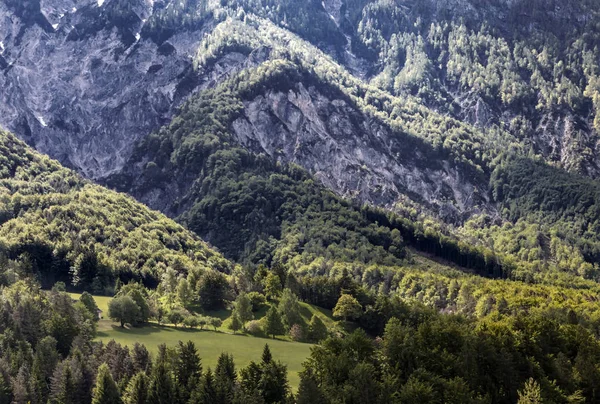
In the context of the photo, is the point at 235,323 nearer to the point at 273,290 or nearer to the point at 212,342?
the point at 212,342

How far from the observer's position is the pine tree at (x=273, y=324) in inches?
6683

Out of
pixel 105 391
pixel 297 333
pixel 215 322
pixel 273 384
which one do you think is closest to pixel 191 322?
pixel 215 322

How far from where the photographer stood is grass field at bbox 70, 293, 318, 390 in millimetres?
139250

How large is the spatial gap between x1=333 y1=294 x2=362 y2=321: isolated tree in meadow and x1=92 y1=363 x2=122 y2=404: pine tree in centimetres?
8888

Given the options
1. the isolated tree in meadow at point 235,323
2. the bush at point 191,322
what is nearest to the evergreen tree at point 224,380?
the isolated tree in meadow at point 235,323

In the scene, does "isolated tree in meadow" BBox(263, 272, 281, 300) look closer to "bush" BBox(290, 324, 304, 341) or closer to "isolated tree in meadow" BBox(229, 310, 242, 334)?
"isolated tree in meadow" BBox(229, 310, 242, 334)

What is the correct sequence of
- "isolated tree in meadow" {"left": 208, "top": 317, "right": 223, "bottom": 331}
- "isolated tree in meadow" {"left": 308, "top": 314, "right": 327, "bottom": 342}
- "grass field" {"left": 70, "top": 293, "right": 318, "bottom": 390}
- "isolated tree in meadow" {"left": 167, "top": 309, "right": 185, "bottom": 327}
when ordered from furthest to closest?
"isolated tree in meadow" {"left": 308, "top": 314, "right": 327, "bottom": 342}, "isolated tree in meadow" {"left": 208, "top": 317, "right": 223, "bottom": 331}, "isolated tree in meadow" {"left": 167, "top": 309, "right": 185, "bottom": 327}, "grass field" {"left": 70, "top": 293, "right": 318, "bottom": 390}

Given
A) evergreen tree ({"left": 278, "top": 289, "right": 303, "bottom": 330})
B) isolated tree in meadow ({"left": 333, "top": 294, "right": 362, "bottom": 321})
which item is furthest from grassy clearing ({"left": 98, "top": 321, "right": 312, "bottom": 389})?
isolated tree in meadow ({"left": 333, "top": 294, "right": 362, "bottom": 321})

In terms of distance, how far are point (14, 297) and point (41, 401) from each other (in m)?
41.3

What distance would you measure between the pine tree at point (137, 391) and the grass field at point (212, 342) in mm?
21446

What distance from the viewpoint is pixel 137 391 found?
10738 centimetres

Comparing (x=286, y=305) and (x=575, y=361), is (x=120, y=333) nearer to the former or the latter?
(x=286, y=305)

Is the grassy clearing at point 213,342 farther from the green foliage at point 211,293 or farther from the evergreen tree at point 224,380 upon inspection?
the green foliage at point 211,293

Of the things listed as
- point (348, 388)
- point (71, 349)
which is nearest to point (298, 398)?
point (348, 388)
